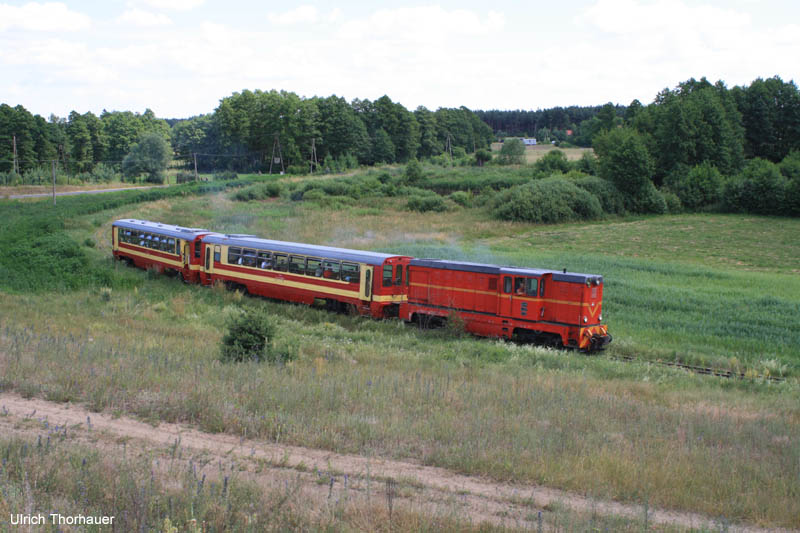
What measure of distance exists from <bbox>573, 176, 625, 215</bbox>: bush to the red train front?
5236 centimetres

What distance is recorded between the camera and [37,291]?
90.4 ft

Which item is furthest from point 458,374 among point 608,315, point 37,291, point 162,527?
point 37,291

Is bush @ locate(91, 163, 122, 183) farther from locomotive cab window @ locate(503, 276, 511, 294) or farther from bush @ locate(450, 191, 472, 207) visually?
locomotive cab window @ locate(503, 276, 511, 294)

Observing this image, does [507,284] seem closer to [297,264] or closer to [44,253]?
[297,264]

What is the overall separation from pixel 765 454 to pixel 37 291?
28.1 meters

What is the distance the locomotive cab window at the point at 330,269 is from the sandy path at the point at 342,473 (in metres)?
15.7

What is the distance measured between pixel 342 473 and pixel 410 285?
53.8 ft

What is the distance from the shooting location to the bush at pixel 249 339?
15.8 meters

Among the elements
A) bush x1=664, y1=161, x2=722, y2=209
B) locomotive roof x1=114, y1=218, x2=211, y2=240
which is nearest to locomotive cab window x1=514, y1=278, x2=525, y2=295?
locomotive roof x1=114, y1=218, x2=211, y2=240

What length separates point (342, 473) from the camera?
833 centimetres

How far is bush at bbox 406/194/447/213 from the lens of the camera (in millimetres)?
72312

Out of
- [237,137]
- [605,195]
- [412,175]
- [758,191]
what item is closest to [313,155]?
[237,137]

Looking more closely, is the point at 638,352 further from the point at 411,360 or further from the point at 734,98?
the point at 734,98

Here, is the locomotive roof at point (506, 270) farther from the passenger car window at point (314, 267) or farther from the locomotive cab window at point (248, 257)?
the locomotive cab window at point (248, 257)
